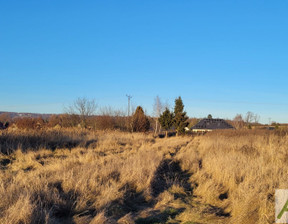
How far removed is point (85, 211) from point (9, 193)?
1268 millimetres

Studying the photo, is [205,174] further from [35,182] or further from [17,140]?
[17,140]

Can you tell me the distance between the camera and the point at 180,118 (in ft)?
127

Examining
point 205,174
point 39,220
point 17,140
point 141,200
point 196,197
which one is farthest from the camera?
point 17,140

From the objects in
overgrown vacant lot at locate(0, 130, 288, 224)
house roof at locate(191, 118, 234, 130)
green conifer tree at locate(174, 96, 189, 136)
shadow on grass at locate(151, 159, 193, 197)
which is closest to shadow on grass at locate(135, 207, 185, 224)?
overgrown vacant lot at locate(0, 130, 288, 224)

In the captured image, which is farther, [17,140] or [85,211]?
[17,140]

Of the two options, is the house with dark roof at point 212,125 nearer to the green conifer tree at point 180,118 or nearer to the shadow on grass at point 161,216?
the green conifer tree at point 180,118

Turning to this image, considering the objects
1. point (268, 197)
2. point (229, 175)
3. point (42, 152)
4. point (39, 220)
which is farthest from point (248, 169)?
point (42, 152)

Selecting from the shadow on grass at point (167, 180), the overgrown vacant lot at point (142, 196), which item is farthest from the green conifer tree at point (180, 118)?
the overgrown vacant lot at point (142, 196)

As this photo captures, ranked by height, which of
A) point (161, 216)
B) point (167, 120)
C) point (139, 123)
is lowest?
point (161, 216)

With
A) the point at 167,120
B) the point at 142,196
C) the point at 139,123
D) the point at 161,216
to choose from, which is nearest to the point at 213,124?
the point at 167,120

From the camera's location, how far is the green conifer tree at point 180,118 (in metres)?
38.4

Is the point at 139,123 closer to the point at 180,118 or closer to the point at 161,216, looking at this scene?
the point at 180,118

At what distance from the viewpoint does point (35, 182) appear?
5051 mm

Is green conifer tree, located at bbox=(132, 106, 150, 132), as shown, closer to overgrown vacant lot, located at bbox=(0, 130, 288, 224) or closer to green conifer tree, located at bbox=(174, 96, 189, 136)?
green conifer tree, located at bbox=(174, 96, 189, 136)
